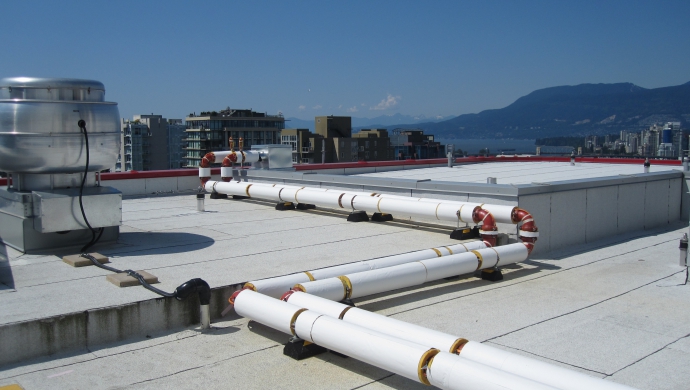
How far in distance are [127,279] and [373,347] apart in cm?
376

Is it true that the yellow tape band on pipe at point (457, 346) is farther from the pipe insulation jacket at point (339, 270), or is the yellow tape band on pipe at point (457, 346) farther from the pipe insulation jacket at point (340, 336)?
the pipe insulation jacket at point (339, 270)

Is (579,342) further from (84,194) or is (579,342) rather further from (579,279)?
(84,194)

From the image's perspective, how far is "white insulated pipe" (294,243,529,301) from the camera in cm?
762

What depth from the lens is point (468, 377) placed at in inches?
191

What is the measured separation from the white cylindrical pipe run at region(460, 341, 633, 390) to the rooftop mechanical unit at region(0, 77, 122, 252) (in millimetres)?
7117

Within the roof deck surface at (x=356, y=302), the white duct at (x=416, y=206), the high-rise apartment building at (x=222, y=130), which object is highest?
the high-rise apartment building at (x=222, y=130)

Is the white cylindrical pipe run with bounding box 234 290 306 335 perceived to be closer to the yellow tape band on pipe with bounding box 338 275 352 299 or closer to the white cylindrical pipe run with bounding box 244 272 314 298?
the white cylindrical pipe run with bounding box 244 272 314 298

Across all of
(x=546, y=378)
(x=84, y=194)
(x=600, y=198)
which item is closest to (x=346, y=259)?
(x=84, y=194)

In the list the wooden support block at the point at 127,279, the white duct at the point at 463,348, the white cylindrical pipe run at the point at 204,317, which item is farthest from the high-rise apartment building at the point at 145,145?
the white duct at the point at 463,348

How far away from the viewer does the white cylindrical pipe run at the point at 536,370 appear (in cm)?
472

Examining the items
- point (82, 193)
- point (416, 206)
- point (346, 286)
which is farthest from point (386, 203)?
point (82, 193)

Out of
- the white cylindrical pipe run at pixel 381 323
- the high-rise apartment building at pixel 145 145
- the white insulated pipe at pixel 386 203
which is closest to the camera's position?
the white cylindrical pipe run at pixel 381 323

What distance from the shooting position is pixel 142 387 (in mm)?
5703

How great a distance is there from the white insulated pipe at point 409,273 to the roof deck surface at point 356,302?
0.27m
